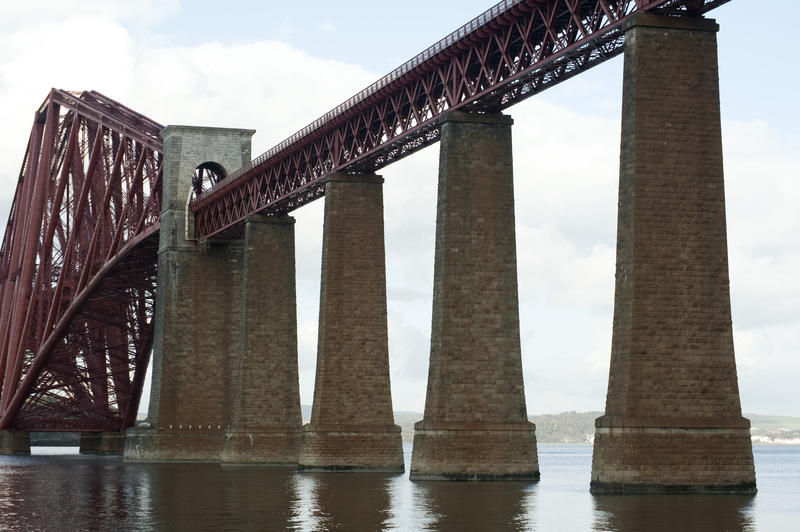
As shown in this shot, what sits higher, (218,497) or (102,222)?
(102,222)

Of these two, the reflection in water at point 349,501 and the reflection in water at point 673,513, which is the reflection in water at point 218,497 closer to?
the reflection in water at point 349,501

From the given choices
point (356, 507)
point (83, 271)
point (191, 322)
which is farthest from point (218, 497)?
point (83, 271)

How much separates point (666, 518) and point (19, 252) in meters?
85.7

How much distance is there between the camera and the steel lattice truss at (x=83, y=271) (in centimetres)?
10075

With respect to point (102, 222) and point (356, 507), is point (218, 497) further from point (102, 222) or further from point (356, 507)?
point (102, 222)

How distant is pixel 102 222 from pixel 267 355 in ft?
79.6

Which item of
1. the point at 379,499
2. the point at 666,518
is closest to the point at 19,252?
the point at 379,499

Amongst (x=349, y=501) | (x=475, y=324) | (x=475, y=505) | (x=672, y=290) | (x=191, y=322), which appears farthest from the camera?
(x=191, y=322)

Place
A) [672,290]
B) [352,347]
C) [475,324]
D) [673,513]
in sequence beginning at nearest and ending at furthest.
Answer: [673,513] < [672,290] < [475,324] < [352,347]

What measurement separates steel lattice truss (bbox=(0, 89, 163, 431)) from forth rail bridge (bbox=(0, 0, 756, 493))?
0.23m

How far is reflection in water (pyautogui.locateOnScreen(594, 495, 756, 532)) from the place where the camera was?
36.6m

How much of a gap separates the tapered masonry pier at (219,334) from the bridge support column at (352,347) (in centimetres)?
1152

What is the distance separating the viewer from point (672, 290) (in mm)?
47062

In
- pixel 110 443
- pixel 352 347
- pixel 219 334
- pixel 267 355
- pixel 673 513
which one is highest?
pixel 219 334
